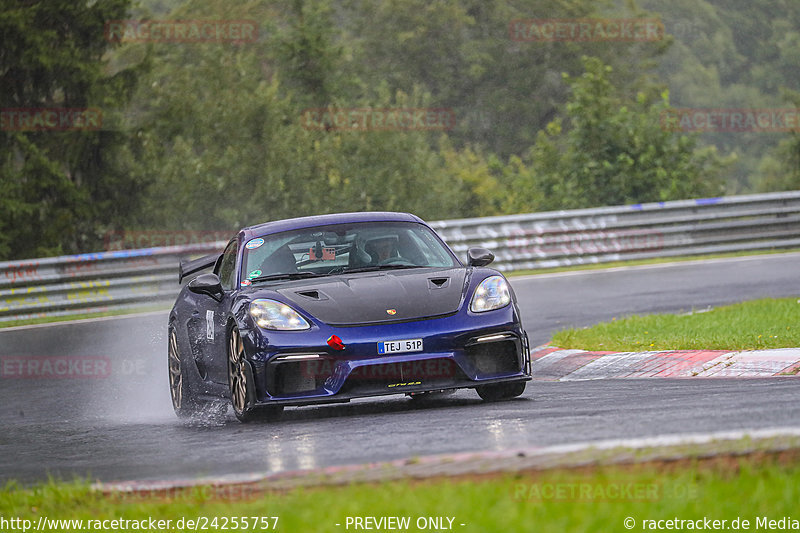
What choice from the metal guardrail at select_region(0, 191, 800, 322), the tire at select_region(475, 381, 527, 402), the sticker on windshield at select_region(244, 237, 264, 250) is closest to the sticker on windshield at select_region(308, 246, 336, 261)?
the sticker on windshield at select_region(244, 237, 264, 250)

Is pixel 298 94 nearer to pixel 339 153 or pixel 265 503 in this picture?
pixel 339 153

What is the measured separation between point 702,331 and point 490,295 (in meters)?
3.68

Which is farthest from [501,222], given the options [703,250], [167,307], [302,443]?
[302,443]

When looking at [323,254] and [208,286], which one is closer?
[208,286]

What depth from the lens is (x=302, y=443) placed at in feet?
23.4

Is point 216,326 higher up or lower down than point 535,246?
higher up

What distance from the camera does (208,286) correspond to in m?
9.49

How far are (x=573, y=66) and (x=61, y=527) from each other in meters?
69.2

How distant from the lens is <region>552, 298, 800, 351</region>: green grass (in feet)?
36.2

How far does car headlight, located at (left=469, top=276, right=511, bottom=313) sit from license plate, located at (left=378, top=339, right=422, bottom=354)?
0.51 m
